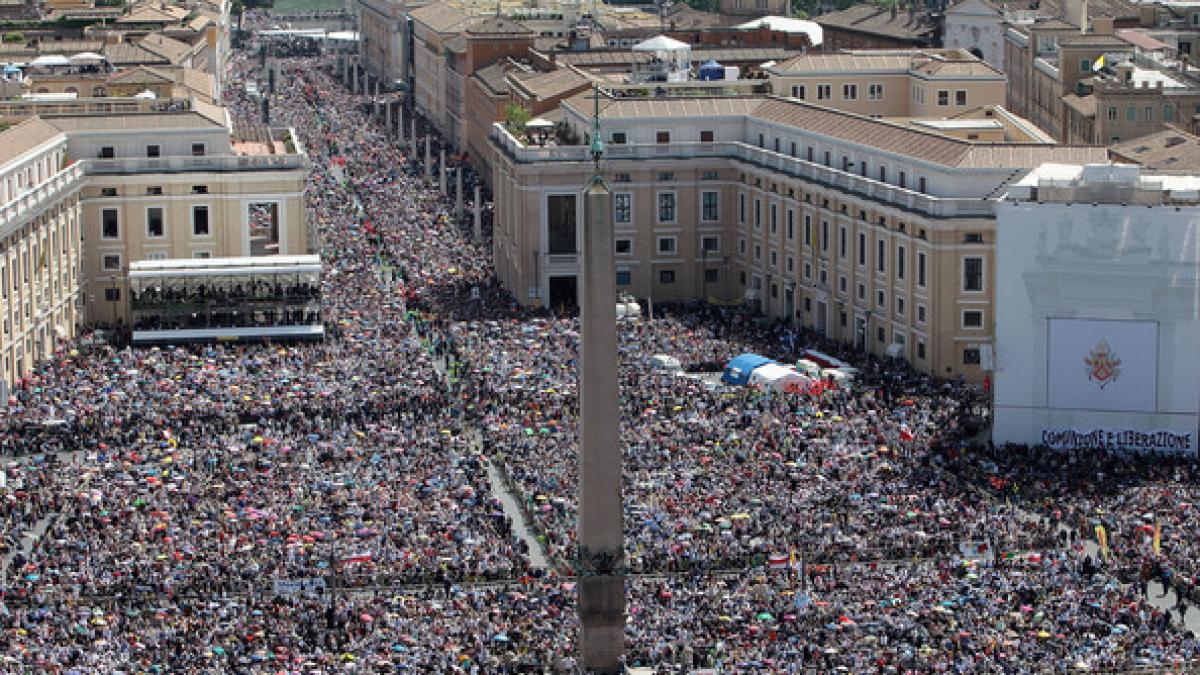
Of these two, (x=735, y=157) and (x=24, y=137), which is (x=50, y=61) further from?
(x=735, y=157)

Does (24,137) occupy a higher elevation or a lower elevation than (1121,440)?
higher

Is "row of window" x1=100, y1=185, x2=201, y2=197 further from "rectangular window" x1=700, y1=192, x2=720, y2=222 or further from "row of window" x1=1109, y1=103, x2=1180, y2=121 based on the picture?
"row of window" x1=1109, y1=103, x2=1180, y2=121

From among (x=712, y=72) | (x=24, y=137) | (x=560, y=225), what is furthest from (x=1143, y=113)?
(x=24, y=137)

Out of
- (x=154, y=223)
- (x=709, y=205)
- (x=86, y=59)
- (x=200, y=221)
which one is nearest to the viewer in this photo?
(x=154, y=223)

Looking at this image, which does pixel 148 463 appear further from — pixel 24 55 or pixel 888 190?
pixel 24 55

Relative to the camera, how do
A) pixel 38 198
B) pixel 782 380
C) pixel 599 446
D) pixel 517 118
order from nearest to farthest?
1. pixel 599 446
2. pixel 782 380
3. pixel 38 198
4. pixel 517 118
